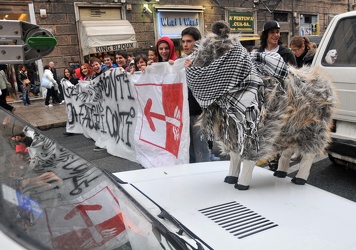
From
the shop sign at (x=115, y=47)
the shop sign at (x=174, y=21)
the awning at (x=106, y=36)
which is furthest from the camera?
the shop sign at (x=174, y=21)

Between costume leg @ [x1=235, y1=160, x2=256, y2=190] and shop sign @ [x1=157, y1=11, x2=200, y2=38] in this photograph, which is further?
shop sign @ [x1=157, y1=11, x2=200, y2=38]

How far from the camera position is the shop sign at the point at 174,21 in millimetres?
17016

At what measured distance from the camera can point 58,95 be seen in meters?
13.7

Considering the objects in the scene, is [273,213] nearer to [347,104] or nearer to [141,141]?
[347,104]

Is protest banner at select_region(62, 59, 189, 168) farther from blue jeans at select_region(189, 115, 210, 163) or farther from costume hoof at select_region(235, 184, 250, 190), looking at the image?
costume hoof at select_region(235, 184, 250, 190)

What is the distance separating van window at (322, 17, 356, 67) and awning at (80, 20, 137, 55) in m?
11.8

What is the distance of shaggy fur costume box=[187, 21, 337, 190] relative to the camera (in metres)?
2.26

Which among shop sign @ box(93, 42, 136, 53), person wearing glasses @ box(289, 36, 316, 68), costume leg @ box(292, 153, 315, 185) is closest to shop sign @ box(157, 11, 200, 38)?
shop sign @ box(93, 42, 136, 53)

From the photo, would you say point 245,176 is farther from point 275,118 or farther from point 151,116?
point 151,116

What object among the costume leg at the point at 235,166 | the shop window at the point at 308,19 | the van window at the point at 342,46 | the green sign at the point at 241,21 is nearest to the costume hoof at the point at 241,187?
the costume leg at the point at 235,166

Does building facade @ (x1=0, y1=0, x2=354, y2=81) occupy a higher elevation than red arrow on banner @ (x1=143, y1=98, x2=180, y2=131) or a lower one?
higher

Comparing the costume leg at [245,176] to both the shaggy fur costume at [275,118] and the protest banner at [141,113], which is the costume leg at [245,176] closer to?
the shaggy fur costume at [275,118]

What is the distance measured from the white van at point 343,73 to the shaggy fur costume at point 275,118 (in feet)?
5.19

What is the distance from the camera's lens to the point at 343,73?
403 cm
